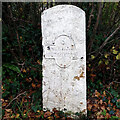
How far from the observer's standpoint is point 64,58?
2.15 metres

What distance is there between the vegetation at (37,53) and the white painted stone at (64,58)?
60cm

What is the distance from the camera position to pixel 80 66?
7.00ft

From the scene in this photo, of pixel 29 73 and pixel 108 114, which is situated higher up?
pixel 29 73

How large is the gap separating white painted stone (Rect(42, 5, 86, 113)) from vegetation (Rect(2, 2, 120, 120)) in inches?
23.6

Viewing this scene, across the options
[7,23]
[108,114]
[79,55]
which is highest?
[7,23]

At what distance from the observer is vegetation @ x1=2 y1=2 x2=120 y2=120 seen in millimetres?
2801

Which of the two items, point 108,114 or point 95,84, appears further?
point 95,84

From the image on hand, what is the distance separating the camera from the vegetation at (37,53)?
2801mm

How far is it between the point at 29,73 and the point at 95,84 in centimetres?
162

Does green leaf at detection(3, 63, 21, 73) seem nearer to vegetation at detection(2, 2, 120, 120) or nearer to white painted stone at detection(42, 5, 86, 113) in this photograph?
vegetation at detection(2, 2, 120, 120)

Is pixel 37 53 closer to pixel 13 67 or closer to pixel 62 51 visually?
pixel 13 67

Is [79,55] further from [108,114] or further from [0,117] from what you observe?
[0,117]

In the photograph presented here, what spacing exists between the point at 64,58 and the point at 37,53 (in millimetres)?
1216

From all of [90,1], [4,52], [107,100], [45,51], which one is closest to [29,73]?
[4,52]
